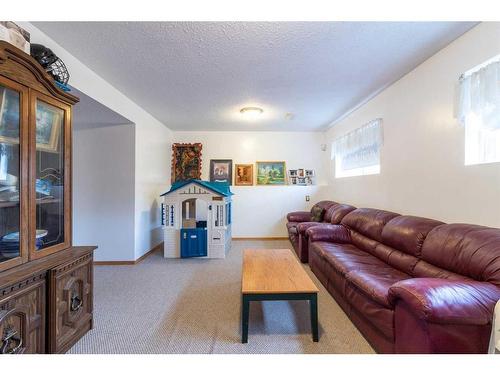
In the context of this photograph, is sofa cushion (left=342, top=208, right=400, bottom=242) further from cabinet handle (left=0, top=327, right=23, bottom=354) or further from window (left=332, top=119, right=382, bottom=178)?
cabinet handle (left=0, top=327, right=23, bottom=354)

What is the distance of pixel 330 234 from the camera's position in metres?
3.20

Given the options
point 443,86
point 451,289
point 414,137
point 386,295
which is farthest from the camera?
point 414,137

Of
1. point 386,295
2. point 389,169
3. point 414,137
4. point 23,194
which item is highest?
point 414,137

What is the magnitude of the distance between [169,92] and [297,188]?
3.38 m

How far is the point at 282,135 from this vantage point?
17.6ft

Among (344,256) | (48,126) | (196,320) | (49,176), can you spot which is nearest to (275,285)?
(196,320)

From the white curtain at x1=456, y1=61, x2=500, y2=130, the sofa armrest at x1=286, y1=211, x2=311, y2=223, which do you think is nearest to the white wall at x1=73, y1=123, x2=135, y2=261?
the sofa armrest at x1=286, y1=211, x2=311, y2=223

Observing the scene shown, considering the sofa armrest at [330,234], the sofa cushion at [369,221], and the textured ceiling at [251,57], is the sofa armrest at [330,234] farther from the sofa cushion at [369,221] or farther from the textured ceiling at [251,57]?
the textured ceiling at [251,57]

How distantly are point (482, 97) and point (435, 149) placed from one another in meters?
0.59

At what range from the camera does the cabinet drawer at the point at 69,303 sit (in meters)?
1.48

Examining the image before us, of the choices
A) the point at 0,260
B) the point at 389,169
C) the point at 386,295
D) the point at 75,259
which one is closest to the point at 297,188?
the point at 389,169

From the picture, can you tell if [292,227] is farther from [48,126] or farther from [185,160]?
[48,126]

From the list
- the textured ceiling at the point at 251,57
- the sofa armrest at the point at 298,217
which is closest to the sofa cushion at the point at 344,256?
the sofa armrest at the point at 298,217
